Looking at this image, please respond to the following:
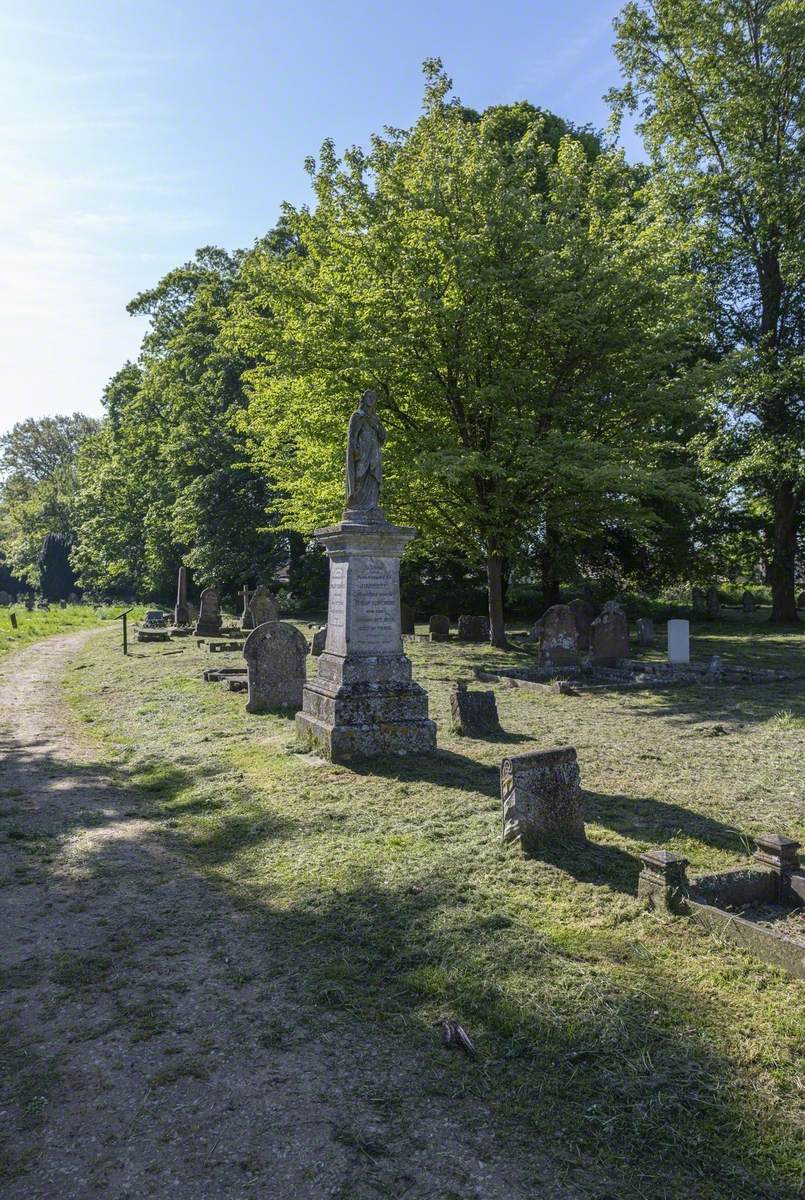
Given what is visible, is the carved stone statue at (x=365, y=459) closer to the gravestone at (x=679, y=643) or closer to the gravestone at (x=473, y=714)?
the gravestone at (x=473, y=714)

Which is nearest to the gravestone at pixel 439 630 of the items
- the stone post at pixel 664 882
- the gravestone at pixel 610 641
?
the gravestone at pixel 610 641

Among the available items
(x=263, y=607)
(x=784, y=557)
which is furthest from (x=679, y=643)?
(x=784, y=557)

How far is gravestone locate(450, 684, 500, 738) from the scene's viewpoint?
1028 cm

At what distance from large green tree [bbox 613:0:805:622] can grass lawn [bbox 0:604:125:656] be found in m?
23.3

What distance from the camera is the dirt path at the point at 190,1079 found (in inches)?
113

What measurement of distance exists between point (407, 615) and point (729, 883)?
1973cm

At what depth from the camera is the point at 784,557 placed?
26547 millimetres

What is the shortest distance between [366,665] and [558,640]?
27.6ft

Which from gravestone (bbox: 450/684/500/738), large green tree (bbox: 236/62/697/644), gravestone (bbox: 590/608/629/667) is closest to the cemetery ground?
gravestone (bbox: 450/684/500/738)

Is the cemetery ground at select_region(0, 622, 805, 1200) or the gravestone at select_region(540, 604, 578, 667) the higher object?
the gravestone at select_region(540, 604, 578, 667)

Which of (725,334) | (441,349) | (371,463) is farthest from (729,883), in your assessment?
(725,334)

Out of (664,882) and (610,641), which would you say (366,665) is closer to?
(664,882)

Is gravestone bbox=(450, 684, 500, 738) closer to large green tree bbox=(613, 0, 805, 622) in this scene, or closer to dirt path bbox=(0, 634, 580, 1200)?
dirt path bbox=(0, 634, 580, 1200)

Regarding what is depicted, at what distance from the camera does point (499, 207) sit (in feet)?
55.4
